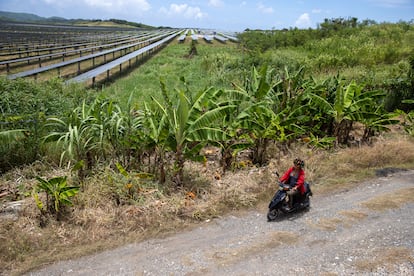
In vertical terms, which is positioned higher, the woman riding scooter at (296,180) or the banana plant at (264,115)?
the banana plant at (264,115)

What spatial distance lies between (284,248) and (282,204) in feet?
2.76

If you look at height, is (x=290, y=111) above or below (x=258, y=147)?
above

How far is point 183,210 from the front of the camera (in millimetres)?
4469

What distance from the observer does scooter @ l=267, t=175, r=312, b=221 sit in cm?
439

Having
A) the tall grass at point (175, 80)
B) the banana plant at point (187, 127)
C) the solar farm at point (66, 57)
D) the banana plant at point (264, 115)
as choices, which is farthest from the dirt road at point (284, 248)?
the solar farm at point (66, 57)

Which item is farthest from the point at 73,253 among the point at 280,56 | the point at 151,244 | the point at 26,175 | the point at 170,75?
the point at 280,56

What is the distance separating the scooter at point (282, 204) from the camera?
14.4ft

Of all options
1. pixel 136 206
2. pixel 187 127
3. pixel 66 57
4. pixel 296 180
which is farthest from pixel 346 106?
pixel 66 57

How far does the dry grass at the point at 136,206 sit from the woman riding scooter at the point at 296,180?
519 millimetres

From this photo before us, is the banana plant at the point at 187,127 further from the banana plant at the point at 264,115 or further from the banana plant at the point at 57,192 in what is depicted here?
the banana plant at the point at 57,192

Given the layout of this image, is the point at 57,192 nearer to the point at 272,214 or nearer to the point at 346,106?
the point at 272,214

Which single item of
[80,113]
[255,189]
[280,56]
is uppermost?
[280,56]

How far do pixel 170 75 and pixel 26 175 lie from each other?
33.2 ft

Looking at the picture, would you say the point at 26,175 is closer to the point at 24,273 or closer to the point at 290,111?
the point at 24,273
